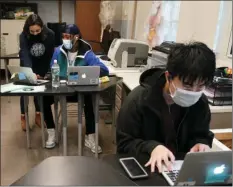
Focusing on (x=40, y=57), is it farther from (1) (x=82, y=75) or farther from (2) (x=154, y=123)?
(2) (x=154, y=123)

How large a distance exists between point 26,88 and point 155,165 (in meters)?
1.31

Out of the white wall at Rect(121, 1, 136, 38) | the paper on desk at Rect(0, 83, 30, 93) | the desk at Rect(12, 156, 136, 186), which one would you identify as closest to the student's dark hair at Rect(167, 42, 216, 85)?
the desk at Rect(12, 156, 136, 186)

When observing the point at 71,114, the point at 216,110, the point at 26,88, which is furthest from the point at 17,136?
the point at 216,110

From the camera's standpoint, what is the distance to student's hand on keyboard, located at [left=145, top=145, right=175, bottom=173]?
1.02m

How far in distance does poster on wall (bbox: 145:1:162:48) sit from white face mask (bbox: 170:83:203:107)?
268cm

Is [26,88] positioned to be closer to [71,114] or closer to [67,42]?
[67,42]

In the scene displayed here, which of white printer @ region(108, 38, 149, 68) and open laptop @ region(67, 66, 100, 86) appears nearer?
open laptop @ region(67, 66, 100, 86)

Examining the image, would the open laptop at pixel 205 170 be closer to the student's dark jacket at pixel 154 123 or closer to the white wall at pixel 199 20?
the student's dark jacket at pixel 154 123

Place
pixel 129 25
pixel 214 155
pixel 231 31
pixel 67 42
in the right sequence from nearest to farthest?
pixel 214 155, pixel 67 42, pixel 231 31, pixel 129 25

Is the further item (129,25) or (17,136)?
(129,25)

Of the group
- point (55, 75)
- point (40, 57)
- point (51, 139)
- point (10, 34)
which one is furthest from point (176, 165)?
point (10, 34)

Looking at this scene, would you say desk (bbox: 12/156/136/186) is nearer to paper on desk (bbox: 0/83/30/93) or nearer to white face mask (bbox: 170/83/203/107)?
white face mask (bbox: 170/83/203/107)

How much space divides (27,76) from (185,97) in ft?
4.05

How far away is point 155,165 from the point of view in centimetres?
102
